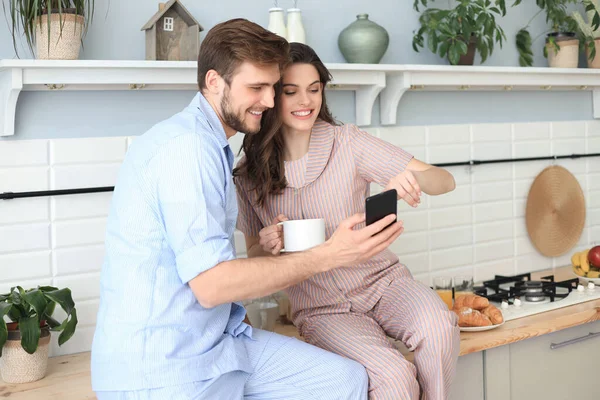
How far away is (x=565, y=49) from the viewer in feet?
10.0

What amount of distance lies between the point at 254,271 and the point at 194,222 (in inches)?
6.8

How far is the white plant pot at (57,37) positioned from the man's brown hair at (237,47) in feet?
1.56

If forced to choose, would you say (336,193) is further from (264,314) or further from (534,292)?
(534,292)

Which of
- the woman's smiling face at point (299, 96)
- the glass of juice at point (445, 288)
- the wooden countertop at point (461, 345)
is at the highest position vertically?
the woman's smiling face at point (299, 96)

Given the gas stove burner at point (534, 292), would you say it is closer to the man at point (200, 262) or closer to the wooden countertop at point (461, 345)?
the wooden countertop at point (461, 345)

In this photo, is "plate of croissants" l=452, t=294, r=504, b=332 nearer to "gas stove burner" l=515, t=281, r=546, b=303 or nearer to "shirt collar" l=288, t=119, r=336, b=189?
"gas stove burner" l=515, t=281, r=546, b=303

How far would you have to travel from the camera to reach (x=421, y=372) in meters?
1.93

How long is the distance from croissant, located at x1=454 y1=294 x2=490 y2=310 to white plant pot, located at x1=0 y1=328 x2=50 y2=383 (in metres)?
1.28

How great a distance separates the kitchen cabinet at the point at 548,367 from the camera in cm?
237

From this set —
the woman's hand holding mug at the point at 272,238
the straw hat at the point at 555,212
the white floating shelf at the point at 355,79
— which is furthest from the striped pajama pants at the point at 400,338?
the straw hat at the point at 555,212

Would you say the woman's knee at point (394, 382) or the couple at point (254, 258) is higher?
the couple at point (254, 258)

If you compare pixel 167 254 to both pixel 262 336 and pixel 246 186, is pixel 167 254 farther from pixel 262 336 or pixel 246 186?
pixel 246 186

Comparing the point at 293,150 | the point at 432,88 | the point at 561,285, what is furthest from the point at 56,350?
the point at 561,285

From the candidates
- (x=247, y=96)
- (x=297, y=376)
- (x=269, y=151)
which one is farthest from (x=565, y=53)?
(x=297, y=376)
